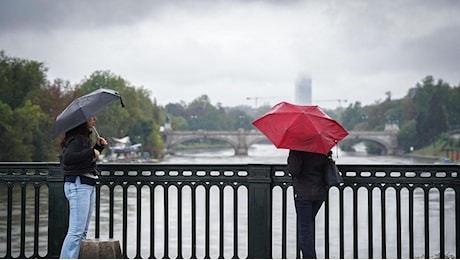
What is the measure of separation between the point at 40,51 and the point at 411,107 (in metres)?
44.9

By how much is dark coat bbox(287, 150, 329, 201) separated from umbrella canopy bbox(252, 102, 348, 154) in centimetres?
11

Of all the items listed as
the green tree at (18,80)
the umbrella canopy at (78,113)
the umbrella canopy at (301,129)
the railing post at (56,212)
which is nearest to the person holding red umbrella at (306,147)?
the umbrella canopy at (301,129)

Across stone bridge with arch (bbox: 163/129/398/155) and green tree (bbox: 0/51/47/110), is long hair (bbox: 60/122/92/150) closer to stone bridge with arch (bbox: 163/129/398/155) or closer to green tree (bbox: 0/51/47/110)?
green tree (bbox: 0/51/47/110)

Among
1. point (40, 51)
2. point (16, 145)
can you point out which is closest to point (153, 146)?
point (40, 51)

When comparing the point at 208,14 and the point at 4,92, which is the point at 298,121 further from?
the point at 208,14

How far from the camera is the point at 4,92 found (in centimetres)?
4747

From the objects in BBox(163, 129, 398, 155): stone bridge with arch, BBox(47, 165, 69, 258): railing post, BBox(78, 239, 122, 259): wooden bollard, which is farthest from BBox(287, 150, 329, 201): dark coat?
BBox(163, 129, 398, 155): stone bridge with arch

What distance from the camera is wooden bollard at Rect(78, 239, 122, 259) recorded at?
16.2 ft

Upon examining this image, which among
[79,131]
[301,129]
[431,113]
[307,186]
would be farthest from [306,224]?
[431,113]

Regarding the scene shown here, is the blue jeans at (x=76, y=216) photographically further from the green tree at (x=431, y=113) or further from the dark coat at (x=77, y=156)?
the green tree at (x=431, y=113)

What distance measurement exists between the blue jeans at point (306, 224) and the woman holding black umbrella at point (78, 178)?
4.96 feet

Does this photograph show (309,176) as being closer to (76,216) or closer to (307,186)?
(307,186)

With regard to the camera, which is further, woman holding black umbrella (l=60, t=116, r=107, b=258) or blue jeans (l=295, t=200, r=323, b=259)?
blue jeans (l=295, t=200, r=323, b=259)

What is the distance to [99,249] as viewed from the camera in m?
4.94
